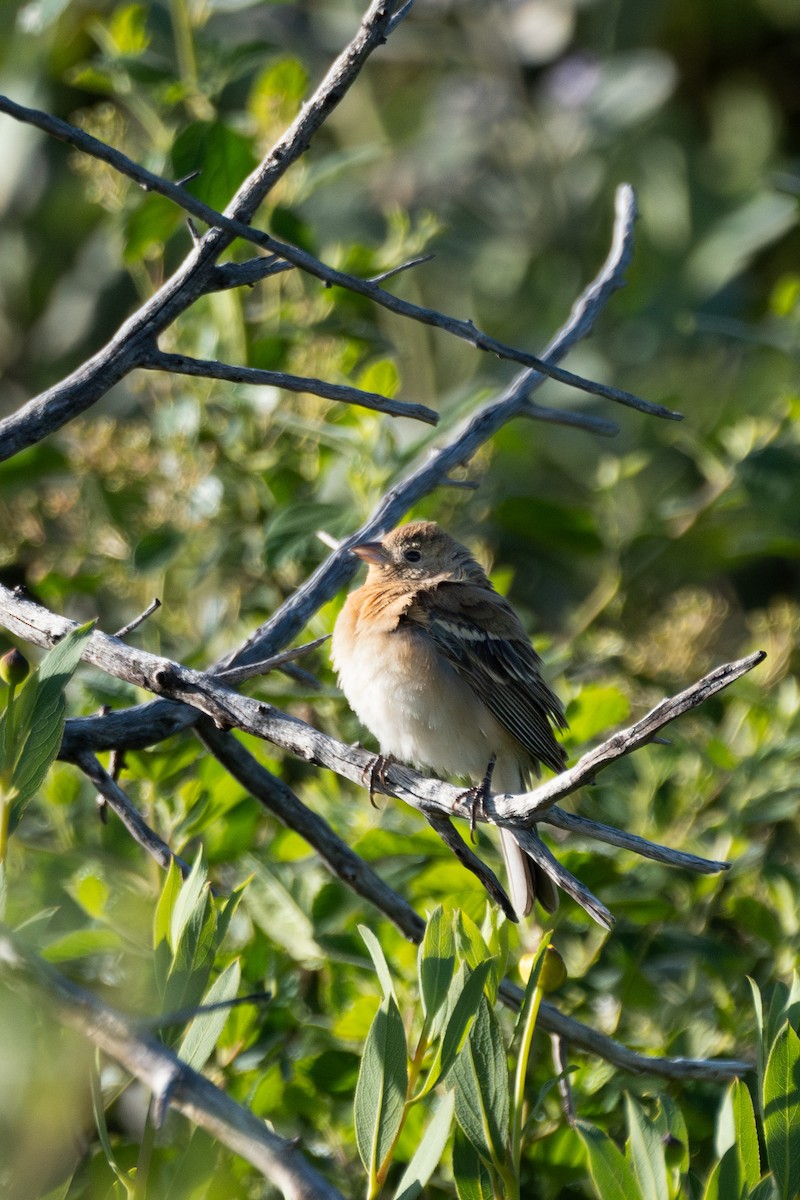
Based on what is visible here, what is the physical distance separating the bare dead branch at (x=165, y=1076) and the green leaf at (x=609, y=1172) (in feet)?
1.80

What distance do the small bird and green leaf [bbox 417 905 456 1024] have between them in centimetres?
128

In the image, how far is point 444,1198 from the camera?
8.68 feet

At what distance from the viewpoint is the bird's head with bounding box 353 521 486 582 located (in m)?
3.54

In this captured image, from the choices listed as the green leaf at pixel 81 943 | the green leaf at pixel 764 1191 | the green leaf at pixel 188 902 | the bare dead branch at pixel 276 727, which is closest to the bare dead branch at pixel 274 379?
the bare dead branch at pixel 276 727

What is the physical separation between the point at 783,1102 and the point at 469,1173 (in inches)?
18.3

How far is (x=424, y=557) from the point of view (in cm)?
362

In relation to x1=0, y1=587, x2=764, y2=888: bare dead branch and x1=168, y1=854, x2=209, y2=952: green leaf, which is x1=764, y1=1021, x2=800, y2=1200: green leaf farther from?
x1=168, y1=854, x2=209, y2=952: green leaf

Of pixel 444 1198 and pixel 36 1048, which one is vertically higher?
pixel 444 1198

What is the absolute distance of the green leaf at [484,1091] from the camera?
6.06 ft

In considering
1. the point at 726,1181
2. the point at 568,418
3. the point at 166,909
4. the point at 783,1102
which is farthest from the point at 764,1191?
the point at 568,418

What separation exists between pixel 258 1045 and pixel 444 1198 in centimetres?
48

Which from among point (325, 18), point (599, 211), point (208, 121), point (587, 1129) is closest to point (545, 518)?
point (208, 121)

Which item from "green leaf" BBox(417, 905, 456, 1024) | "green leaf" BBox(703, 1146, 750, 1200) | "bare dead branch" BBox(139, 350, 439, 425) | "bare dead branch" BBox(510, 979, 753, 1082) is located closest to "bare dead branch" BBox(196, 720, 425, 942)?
"bare dead branch" BBox(510, 979, 753, 1082)

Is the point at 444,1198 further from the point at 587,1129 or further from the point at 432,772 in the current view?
the point at 432,772
